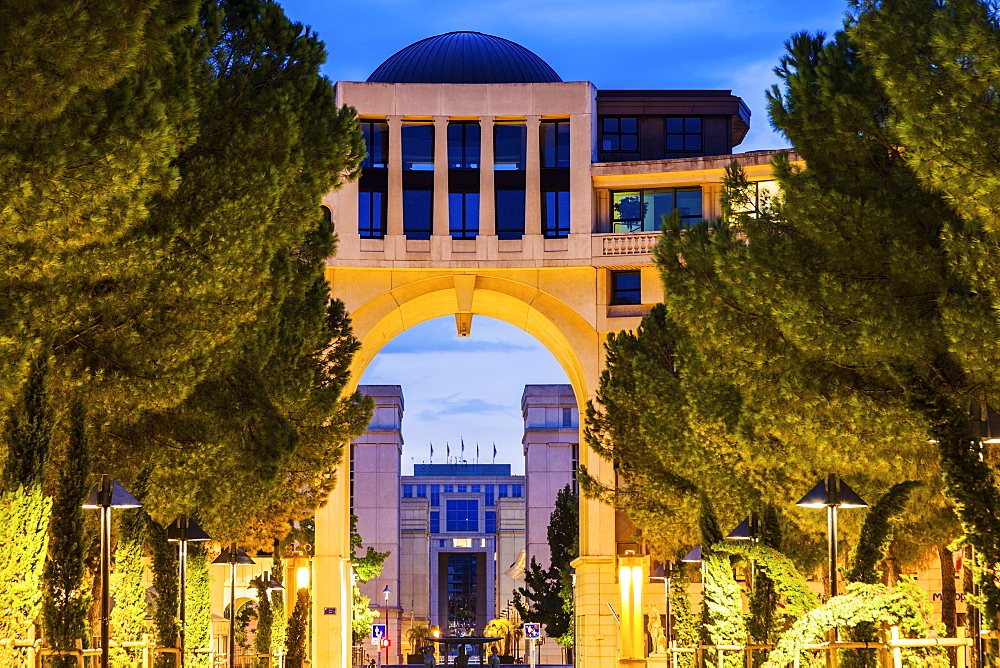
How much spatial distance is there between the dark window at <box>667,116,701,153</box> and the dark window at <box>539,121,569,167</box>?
187 inches

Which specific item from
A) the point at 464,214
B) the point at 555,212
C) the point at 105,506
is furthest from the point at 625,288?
the point at 105,506

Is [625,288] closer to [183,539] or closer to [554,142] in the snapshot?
[554,142]

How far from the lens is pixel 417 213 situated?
45.1 m

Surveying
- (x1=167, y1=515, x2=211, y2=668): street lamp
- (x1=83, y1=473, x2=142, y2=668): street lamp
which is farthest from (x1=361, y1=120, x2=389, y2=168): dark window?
(x1=83, y1=473, x2=142, y2=668): street lamp

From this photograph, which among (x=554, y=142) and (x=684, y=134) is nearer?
(x=554, y=142)

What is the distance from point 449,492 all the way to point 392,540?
54249 millimetres

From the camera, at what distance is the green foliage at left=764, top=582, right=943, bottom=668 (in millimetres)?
12484

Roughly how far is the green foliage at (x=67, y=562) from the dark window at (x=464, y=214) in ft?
97.2

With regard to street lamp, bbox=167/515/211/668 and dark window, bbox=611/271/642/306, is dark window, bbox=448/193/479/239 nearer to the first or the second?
dark window, bbox=611/271/642/306

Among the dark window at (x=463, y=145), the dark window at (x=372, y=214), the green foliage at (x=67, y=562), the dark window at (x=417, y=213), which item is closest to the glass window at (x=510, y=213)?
the dark window at (x=463, y=145)

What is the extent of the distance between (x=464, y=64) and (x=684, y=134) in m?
8.45

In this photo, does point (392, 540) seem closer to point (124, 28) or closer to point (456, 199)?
point (456, 199)

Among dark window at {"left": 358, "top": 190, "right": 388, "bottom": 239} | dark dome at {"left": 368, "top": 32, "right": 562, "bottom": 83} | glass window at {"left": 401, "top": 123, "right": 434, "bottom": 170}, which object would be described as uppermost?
dark dome at {"left": 368, "top": 32, "right": 562, "bottom": 83}

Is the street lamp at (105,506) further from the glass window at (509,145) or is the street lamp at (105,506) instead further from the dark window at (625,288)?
the dark window at (625,288)
